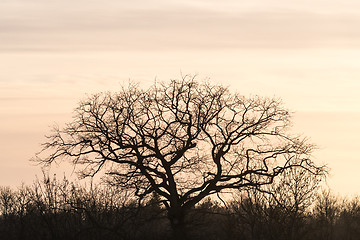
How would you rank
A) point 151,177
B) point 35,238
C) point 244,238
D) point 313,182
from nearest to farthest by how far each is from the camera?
point 151,177, point 35,238, point 244,238, point 313,182

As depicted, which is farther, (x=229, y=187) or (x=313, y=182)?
(x=313, y=182)

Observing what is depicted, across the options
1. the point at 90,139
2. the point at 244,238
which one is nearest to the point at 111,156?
the point at 90,139

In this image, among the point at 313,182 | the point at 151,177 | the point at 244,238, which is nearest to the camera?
the point at 151,177

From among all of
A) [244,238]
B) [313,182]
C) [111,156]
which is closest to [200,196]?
[111,156]

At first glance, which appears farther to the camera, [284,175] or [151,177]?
[284,175]

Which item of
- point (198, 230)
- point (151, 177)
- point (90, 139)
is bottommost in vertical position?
point (198, 230)

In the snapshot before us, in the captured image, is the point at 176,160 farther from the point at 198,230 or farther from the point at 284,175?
the point at 284,175

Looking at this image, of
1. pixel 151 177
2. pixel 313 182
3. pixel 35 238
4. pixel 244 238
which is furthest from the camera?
pixel 313 182

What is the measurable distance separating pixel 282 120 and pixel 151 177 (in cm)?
919

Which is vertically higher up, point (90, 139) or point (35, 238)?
point (90, 139)

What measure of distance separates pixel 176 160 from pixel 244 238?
1462 cm

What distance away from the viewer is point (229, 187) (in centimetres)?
4628

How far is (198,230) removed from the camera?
156ft

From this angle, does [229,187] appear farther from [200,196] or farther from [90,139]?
[90,139]
